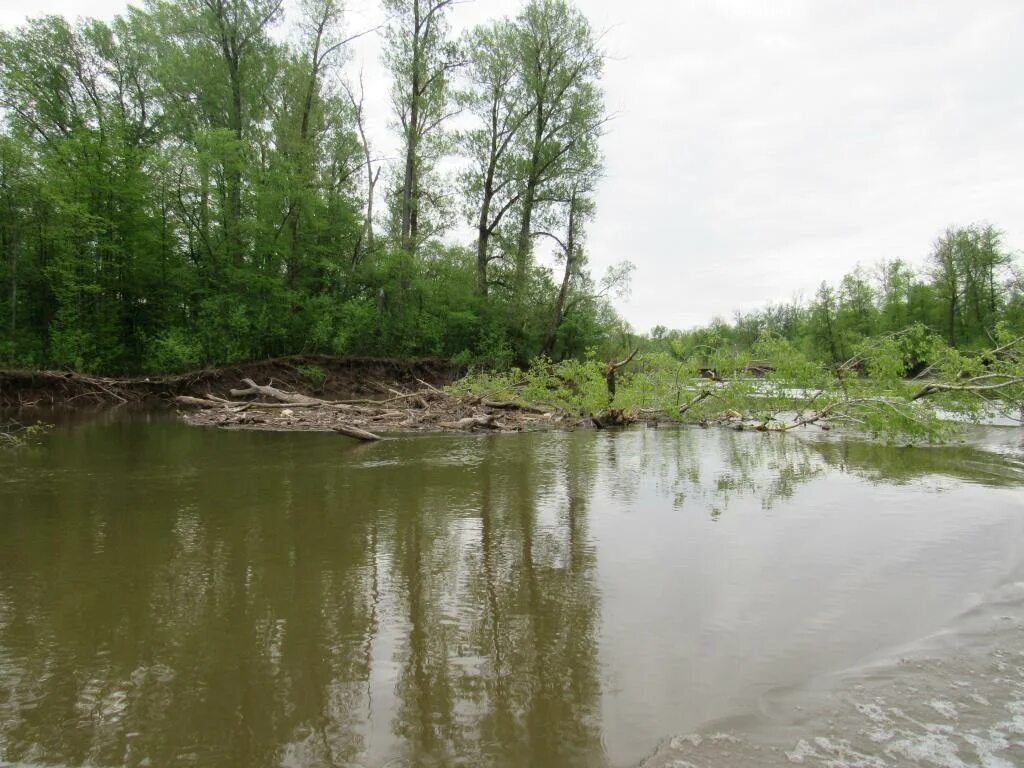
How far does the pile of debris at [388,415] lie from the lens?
14.4m

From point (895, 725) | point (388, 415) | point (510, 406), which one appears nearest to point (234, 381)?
point (388, 415)

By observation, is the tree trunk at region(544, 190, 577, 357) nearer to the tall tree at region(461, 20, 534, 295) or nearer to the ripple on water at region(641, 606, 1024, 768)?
the tall tree at region(461, 20, 534, 295)

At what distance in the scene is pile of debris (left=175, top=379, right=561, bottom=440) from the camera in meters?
14.4

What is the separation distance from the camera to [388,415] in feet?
51.0

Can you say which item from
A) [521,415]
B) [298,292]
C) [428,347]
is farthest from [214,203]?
[521,415]

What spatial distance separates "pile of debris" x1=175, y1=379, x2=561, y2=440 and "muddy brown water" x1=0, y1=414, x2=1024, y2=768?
258 inches

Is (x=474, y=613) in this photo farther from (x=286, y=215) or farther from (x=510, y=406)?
(x=286, y=215)

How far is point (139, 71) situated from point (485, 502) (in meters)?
31.6

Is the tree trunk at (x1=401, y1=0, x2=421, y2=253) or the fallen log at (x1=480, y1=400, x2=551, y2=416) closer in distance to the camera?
the fallen log at (x1=480, y1=400, x2=551, y2=416)

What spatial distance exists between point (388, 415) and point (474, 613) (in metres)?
12.4

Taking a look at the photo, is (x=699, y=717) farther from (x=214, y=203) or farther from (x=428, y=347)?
(x=214, y=203)

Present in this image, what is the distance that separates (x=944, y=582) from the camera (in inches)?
164

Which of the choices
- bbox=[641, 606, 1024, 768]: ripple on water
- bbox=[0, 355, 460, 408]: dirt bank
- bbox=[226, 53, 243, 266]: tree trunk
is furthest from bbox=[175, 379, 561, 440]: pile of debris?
bbox=[641, 606, 1024, 768]: ripple on water

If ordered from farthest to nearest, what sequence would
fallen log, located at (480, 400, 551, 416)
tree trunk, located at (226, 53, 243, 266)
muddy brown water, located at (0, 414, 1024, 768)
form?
tree trunk, located at (226, 53, 243, 266), fallen log, located at (480, 400, 551, 416), muddy brown water, located at (0, 414, 1024, 768)
